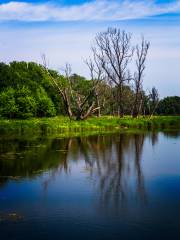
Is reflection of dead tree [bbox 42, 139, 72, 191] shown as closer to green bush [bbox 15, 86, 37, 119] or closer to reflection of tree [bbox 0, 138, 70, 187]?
reflection of tree [bbox 0, 138, 70, 187]

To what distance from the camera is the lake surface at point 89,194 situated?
7.72m

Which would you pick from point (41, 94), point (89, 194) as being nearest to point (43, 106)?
point (41, 94)

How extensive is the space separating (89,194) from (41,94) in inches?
1487

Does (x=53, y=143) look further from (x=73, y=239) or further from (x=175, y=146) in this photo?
(x=73, y=239)

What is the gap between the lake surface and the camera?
772cm

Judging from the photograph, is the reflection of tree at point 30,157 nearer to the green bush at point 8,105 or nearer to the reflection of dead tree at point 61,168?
the reflection of dead tree at point 61,168

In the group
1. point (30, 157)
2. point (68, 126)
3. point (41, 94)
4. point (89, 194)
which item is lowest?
point (89, 194)

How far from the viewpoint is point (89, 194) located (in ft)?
34.2

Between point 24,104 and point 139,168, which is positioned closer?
point 139,168

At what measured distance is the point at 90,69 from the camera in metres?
38.3

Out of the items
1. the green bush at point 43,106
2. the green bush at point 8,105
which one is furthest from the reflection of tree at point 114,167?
the green bush at point 43,106

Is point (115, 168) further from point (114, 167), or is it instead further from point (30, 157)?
point (30, 157)

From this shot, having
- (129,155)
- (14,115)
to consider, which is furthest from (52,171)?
(14,115)

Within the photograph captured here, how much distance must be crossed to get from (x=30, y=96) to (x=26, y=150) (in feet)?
83.4
